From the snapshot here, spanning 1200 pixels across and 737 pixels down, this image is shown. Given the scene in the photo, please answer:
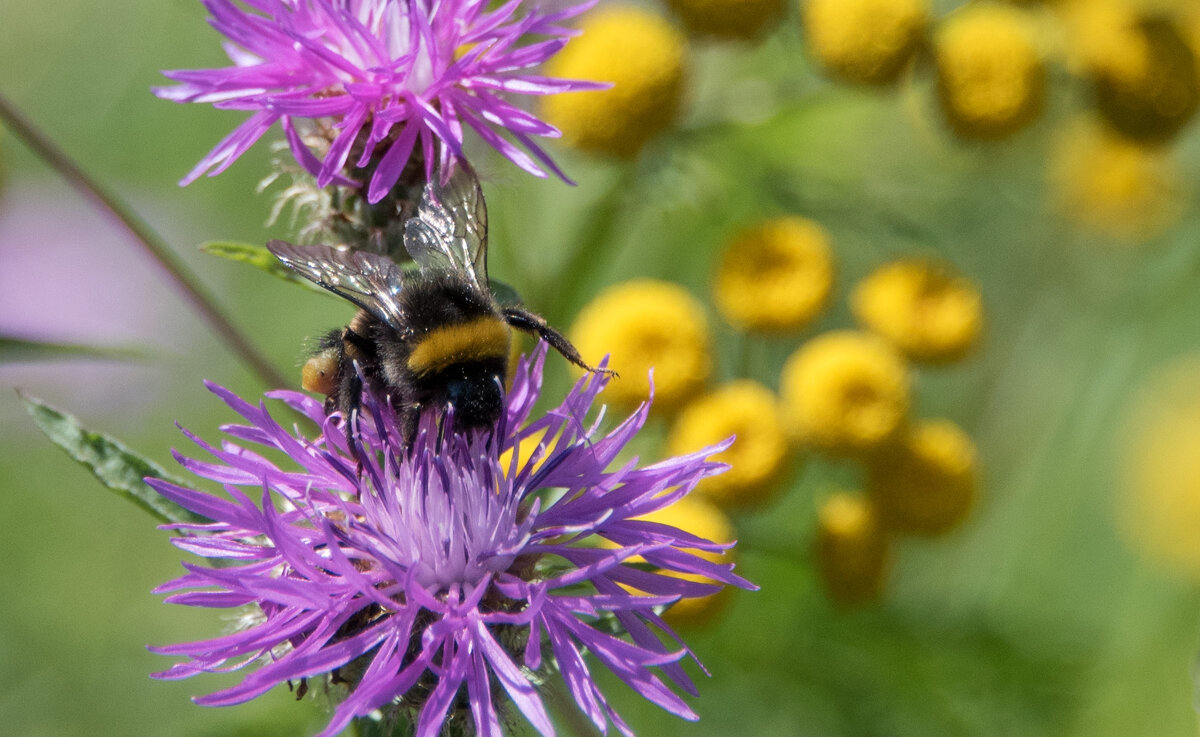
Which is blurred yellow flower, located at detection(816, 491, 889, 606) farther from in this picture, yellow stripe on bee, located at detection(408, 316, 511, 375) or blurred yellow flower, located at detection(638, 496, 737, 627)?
yellow stripe on bee, located at detection(408, 316, 511, 375)

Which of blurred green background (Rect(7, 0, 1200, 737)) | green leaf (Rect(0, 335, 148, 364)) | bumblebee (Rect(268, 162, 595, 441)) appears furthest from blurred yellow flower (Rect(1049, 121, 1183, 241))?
green leaf (Rect(0, 335, 148, 364))

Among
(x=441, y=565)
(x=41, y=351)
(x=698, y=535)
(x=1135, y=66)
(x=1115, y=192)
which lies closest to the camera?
(x=441, y=565)

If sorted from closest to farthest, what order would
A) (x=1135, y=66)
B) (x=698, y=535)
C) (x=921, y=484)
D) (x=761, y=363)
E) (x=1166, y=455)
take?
(x=698, y=535)
(x=921, y=484)
(x=1135, y=66)
(x=761, y=363)
(x=1166, y=455)

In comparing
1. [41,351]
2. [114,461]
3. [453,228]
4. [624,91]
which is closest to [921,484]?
[624,91]

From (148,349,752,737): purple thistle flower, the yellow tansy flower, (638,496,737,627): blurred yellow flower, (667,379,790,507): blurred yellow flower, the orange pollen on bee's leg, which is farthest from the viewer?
the yellow tansy flower

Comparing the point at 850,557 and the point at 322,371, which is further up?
the point at 322,371

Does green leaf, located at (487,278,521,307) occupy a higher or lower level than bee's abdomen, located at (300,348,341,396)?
lower

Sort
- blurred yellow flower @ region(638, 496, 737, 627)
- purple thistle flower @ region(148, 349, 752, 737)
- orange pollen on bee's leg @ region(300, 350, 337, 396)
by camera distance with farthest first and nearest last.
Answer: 1. blurred yellow flower @ region(638, 496, 737, 627)
2. orange pollen on bee's leg @ region(300, 350, 337, 396)
3. purple thistle flower @ region(148, 349, 752, 737)

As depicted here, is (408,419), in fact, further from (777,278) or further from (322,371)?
(777,278)
